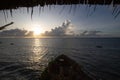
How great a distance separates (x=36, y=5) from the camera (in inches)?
168

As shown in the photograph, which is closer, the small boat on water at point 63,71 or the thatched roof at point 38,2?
the thatched roof at point 38,2

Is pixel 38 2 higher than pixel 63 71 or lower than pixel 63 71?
higher

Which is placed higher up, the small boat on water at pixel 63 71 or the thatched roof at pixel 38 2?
the thatched roof at pixel 38 2

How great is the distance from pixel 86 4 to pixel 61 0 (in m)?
0.66

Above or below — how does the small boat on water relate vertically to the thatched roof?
below

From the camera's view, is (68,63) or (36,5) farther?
(68,63)

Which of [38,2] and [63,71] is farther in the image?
[63,71]

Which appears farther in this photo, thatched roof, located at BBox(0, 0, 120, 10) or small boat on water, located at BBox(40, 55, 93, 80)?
small boat on water, located at BBox(40, 55, 93, 80)

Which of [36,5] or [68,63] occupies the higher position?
[36,5]

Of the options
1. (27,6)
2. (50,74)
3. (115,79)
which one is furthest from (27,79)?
(27,6)

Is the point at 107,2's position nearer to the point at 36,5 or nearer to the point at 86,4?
the point at 86,4

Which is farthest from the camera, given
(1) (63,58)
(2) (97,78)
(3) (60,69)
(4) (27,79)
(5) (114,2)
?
(2) (97,78)

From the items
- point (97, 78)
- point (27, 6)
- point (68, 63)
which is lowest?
point (97, 78)

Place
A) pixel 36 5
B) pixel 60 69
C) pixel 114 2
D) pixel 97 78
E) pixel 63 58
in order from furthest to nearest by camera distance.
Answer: pixel 97 78 < pixel 63 58 < pixel 60 69 < pixel 36 5 < pixel 114 2
